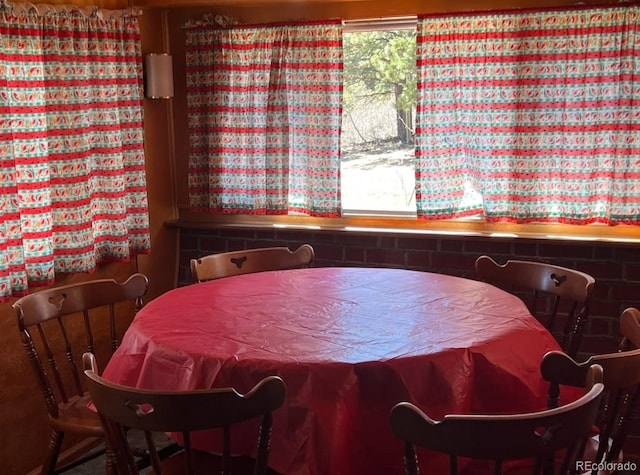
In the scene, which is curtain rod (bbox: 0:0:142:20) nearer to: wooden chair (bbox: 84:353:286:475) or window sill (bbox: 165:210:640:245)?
window sill (bbox: 165:210:640:245)

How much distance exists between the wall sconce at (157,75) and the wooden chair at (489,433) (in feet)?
9.10

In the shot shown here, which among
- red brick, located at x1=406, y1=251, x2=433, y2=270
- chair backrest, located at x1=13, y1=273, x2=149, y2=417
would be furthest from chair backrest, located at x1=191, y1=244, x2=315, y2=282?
red brick, located at x1=406, y1=251, x2=433, y2=270

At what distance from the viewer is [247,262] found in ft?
10.6

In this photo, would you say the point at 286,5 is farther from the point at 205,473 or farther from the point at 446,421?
the point at 446,421

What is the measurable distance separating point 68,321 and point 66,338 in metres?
→ 0.70

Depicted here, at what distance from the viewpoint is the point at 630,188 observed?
3277 millimetres

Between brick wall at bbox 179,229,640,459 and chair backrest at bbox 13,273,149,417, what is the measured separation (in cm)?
88

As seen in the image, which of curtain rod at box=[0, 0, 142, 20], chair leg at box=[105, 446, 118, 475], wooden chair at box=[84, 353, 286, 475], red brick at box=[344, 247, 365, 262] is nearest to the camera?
wooden chair at box=[84, 353, 286, 475]

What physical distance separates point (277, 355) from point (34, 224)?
161 centimetres

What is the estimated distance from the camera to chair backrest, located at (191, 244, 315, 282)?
Result: 308 centimetres

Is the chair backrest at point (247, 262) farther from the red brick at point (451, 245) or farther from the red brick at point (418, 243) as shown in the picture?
the red brick at point (451, 245)

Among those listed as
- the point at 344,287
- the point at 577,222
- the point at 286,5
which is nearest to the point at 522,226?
the point at 577,222

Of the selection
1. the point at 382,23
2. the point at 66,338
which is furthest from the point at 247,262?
the point at 382,23

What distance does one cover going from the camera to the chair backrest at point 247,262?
10.1 ft
